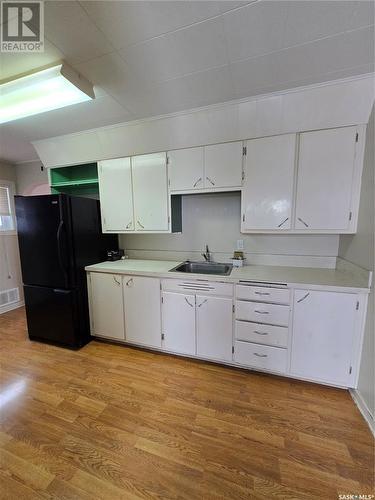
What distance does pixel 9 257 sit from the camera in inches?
144

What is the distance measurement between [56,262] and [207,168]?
197 cm

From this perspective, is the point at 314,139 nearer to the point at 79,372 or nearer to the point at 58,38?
the point at 58,38

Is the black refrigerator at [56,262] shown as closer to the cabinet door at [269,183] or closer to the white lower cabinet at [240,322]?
the white lower cabinet at [240,322]

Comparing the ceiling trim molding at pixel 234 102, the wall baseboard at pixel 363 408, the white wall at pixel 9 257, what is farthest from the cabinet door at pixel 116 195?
the wall baseboard at pixel 363 408

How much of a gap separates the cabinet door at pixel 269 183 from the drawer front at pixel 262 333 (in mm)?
952

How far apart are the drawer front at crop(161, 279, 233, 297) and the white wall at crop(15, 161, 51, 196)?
3.06 meters

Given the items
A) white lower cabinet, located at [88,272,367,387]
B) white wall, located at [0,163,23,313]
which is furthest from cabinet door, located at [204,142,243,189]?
white wall, located at [0,163,23,313]

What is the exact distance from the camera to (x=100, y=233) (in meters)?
2.82

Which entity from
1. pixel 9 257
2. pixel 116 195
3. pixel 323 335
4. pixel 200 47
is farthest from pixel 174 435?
pixel 9 257

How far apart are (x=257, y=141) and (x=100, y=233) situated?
2162 mm

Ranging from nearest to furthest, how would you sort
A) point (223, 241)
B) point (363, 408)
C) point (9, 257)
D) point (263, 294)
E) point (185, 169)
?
point (363, 408), point (263, 294), point (185, 169), point (223, 241), point (9, 257)

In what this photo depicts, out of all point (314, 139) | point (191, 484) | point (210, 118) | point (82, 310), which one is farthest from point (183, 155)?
point (191, 484)

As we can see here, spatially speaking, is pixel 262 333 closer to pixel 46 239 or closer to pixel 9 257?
pixel 46 239

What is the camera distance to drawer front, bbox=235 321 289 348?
1915 millimetres
